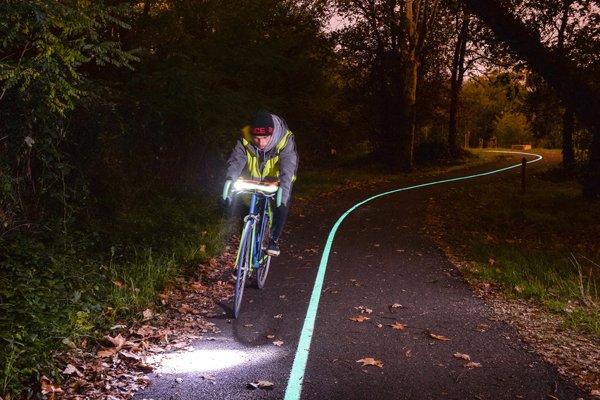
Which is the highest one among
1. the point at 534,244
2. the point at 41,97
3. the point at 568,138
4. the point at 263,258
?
the point at 41,97

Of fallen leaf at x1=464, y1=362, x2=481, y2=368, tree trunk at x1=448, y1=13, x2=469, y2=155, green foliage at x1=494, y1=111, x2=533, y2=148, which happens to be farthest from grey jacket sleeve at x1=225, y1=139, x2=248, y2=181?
green foliage at x1=494, y1=111, x2=533, y2=148

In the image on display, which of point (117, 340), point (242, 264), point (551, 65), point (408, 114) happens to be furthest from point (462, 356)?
point (408, 114)

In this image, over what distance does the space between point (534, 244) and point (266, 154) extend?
298 inches

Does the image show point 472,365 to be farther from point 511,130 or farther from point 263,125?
point 511,130

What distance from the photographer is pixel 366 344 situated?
555cm

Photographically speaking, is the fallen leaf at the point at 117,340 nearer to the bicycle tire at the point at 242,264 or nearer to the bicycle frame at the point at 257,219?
the bicycle tire at the point at 242,264

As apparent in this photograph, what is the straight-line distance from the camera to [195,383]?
15.0 feet

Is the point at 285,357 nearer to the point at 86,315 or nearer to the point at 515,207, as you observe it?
the point at 86,315

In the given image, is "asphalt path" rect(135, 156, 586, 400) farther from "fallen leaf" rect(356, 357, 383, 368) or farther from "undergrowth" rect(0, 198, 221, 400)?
"undergrowth" rect(0, 198, 221, 400)

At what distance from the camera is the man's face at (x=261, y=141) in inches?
263

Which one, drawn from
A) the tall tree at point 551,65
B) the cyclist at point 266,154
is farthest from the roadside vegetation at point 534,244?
the cyclist at point 266,154

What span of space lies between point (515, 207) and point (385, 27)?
17.1m

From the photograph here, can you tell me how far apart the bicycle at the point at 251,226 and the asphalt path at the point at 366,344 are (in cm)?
46

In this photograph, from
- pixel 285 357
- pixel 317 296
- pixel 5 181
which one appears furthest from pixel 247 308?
pixel 5 181
